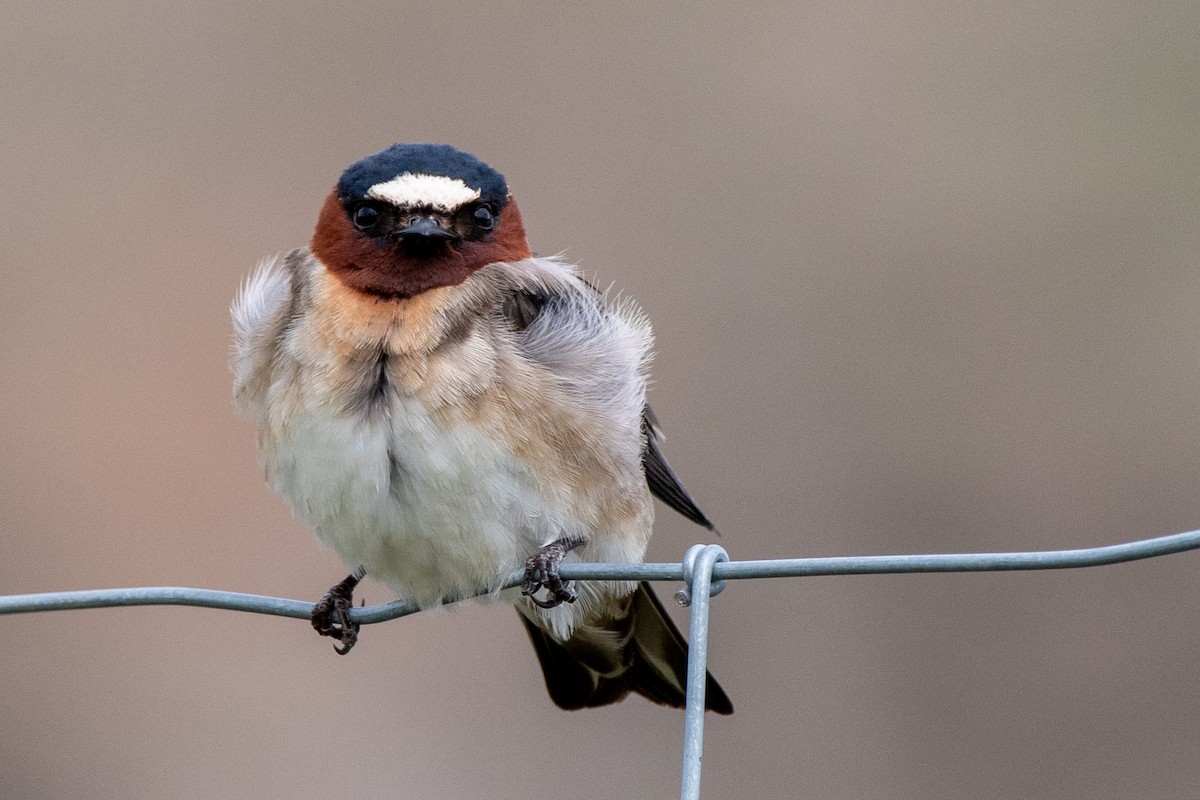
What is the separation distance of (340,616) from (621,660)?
0.74 m

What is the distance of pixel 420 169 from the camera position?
3.80 m

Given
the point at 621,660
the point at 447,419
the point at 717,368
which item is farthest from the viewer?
the point at 717,368

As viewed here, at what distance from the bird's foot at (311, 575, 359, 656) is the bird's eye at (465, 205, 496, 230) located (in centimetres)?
91

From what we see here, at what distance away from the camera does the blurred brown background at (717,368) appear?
18.9ft

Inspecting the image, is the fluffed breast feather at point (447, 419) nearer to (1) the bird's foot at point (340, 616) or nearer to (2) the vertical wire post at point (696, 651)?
(1) the bird's foot at point (340, 616)

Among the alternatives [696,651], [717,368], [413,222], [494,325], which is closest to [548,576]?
[494,325]

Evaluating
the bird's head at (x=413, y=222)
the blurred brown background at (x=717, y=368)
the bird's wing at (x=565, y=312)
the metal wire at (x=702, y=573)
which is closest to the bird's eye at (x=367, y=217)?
the bird's head at (x=413, y=222)

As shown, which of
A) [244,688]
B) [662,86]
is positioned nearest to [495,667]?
[244,688]

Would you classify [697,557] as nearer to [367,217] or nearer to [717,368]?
[367,217]

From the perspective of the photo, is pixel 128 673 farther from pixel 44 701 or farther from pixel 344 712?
pixel 344 712

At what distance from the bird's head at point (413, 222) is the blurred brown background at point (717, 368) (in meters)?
2.18

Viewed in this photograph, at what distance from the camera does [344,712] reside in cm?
589

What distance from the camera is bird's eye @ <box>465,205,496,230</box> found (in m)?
3.86

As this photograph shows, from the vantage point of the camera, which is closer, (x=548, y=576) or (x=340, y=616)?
(x=548, y=576)
